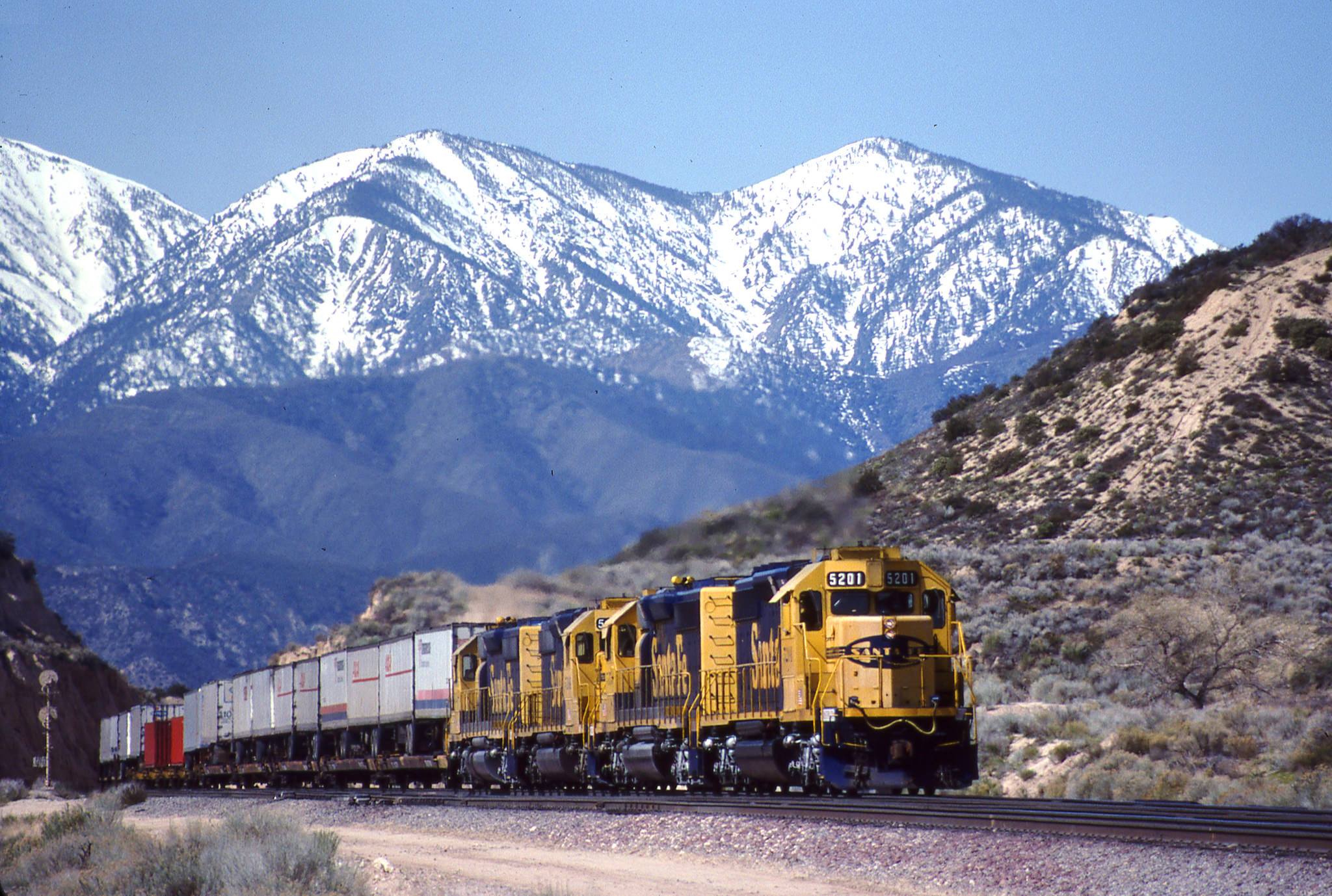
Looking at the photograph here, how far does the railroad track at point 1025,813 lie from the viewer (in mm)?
15648

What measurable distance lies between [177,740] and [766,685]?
40.4 meters

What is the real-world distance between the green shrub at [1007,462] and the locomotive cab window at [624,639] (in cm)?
3867

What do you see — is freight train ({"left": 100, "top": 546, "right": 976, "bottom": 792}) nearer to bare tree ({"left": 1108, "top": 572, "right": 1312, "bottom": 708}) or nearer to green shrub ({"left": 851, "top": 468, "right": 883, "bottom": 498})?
bare tree ({"left": 1108, "top": 572, "right": 1312, "bottom": 708})

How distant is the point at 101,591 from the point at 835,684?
5548 inches

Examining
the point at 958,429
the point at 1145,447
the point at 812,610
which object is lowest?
the point at 812,610

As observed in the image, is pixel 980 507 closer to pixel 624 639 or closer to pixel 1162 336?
pixel 1162 336

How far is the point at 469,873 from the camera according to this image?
20016 millimetres

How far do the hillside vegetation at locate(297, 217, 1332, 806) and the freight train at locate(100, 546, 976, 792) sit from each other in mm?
3931

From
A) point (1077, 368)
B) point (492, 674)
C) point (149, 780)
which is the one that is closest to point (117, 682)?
point (149, 780)

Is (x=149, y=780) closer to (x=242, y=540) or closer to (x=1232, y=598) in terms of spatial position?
(x=1232, y=598)

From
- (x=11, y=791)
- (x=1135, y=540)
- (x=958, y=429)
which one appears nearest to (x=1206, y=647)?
(x=1135, y=540)

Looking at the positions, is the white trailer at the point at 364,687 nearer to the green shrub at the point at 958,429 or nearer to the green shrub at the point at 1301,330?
the green shrub at the point at 958,429

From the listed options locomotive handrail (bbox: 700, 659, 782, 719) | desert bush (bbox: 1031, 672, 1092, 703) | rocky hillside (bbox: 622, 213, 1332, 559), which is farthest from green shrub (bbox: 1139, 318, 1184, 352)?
locomotive handrail (bbox: 700, 659, 782, 719)

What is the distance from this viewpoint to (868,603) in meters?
23.4
